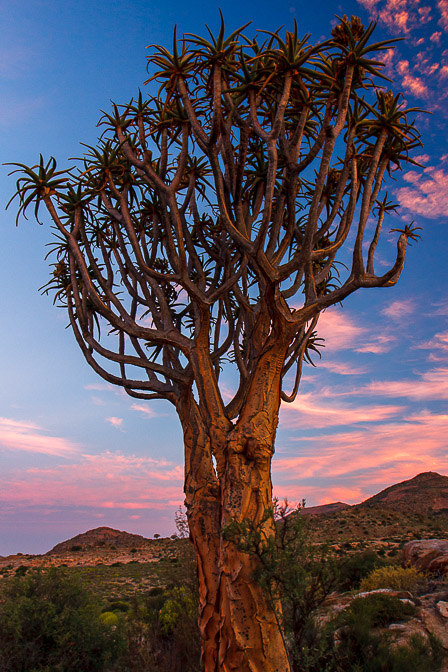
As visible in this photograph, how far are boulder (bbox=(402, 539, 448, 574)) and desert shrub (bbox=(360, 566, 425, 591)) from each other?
890 mm

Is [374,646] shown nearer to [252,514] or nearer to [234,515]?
[252,514]

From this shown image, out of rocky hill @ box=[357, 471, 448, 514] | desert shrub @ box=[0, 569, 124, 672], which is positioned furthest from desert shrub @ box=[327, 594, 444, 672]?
rocky hill @ box=[357, 471, 448, 514]

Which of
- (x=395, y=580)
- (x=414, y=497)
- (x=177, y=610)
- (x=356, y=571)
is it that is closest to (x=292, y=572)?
(x=177, y=610)

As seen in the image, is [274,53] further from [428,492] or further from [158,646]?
[428,492]

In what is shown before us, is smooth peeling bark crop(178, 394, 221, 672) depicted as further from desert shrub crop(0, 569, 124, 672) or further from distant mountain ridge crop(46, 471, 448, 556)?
distant mountain ridge crop(46, 471, 448, 556)

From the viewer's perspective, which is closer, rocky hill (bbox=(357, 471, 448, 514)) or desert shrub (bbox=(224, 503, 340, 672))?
desert shrub (bbox=(224, 503, 340, 672))

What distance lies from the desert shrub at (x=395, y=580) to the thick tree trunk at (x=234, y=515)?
9.12m

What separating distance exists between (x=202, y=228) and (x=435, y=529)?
32312 millimetres

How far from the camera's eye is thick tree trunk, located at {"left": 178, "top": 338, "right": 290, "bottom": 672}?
23.4ft

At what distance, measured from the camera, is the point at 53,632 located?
968 centimetres

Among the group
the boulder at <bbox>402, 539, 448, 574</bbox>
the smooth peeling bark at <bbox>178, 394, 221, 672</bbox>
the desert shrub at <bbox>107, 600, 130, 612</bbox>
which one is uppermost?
the smooth peeling bark at <bbox>178, 394, 221, 672</bbox>

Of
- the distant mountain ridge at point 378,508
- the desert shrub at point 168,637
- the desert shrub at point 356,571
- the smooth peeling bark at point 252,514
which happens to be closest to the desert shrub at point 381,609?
the desert shrub at point 168,637

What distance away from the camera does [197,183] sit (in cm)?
1217

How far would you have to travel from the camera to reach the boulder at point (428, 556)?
16.0m
